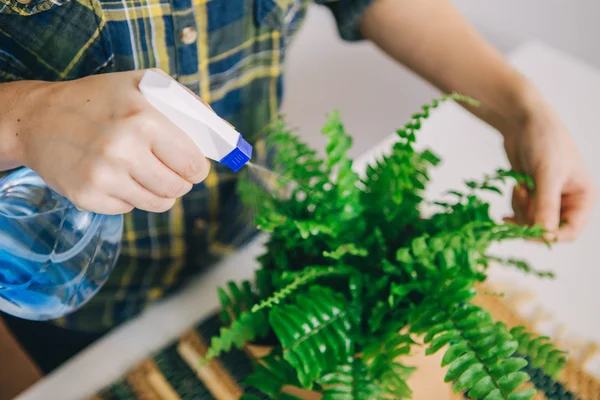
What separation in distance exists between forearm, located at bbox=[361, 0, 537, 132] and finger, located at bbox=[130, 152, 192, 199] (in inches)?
18.7

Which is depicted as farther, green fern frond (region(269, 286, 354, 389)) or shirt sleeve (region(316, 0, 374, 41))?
shirt sleeve (region(316, 0, 374, 41))

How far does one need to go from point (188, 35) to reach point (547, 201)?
456mm

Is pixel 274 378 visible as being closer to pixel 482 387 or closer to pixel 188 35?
pixel 482 387

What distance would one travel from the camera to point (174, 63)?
25.8 inches

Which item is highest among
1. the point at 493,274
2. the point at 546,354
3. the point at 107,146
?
the point at 107,146

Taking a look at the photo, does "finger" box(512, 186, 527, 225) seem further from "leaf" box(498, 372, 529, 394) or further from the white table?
"leaf" box(498, 372, 529, 394)

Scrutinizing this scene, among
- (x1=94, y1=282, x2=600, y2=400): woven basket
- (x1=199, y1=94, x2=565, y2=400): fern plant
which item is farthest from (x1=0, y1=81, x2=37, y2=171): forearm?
(x1=94, y1=282, x2=600, y2=400): woven basket

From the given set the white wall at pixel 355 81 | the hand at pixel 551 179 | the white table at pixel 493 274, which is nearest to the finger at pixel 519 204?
the hand at pixel 551 179

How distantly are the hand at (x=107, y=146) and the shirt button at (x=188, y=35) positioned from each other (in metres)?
0.23

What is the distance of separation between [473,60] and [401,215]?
31cm

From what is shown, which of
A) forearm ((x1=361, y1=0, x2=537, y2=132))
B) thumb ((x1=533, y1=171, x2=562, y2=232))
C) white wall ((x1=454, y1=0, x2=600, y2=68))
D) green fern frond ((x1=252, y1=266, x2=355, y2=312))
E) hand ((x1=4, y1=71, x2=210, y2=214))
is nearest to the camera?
hand ((x1=4, y1=71, x2=210, y2=214))

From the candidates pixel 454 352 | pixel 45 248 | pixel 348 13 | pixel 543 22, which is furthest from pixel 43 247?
pixel 543 22

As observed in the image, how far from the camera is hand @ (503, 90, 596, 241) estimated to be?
2.05 feet

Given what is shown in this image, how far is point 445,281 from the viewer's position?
0.50 meters
